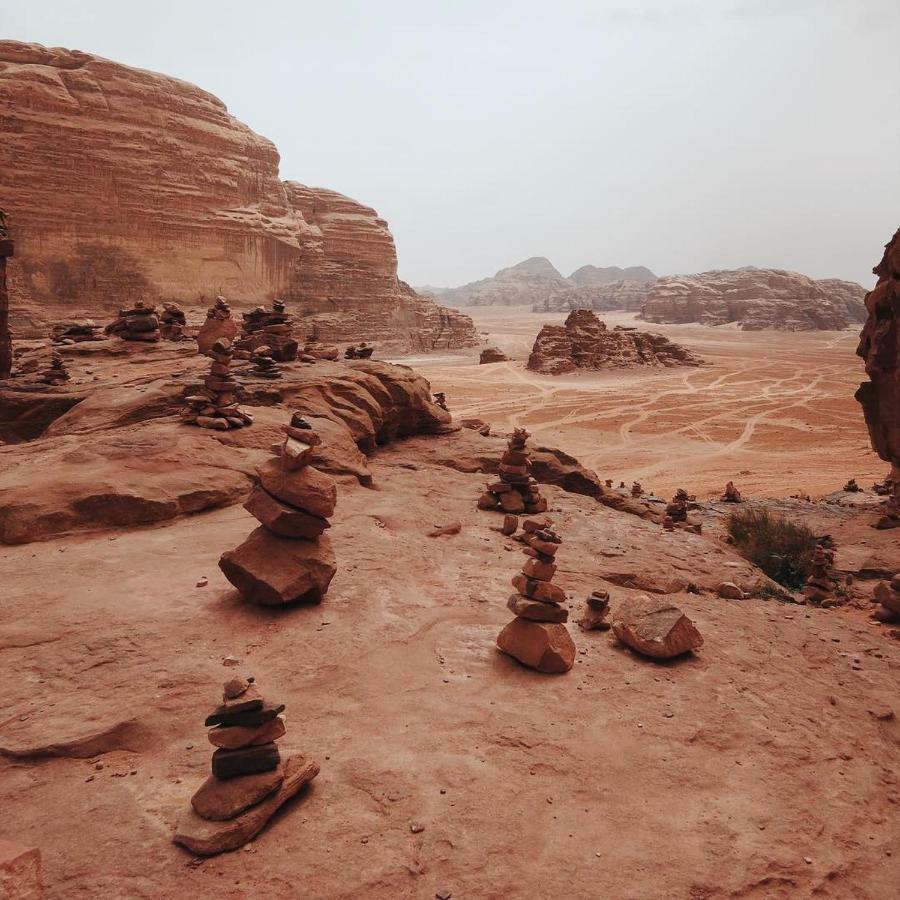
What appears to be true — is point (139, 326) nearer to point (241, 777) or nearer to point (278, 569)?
point (278, 569)

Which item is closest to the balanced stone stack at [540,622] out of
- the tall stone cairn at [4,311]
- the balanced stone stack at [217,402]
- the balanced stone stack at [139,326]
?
the balanced stone stack at [217,402]

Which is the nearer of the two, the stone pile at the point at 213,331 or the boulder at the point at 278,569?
the boulder at the point at 278,569

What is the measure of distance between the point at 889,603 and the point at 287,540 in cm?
718

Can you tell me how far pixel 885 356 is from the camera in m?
10.7

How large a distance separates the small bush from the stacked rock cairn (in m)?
3.98

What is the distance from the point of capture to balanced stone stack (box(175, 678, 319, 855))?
2.95m

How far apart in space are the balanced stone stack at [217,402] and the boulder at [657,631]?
20.2ft

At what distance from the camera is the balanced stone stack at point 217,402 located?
9227 mm

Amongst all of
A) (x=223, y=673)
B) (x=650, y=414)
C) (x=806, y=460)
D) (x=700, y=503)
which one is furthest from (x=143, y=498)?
(x=650, y=414)

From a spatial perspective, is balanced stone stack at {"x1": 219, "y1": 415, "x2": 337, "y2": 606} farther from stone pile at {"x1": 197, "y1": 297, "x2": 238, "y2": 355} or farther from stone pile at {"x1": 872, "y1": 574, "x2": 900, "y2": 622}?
stone pile at {"x1": 197, "y1": 297, "x2": 238, "y2": 355}

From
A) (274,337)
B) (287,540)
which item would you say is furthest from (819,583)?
(274,337)

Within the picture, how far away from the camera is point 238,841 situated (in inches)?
117

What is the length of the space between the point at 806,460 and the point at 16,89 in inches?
1850

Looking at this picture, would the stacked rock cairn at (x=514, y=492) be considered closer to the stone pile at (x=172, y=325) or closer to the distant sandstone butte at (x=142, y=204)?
the stone pile at (x=172, y=325)
